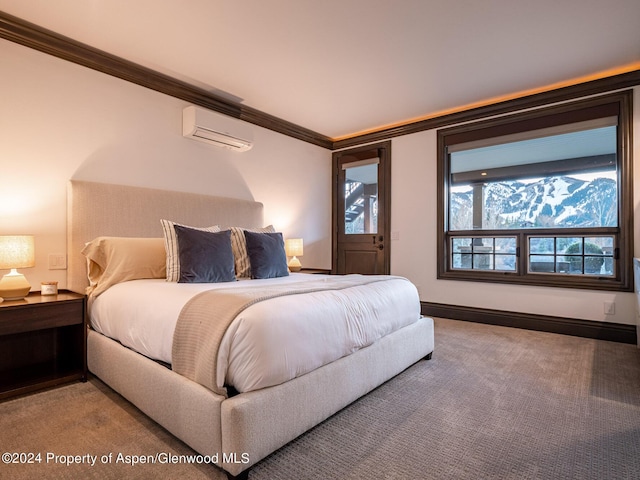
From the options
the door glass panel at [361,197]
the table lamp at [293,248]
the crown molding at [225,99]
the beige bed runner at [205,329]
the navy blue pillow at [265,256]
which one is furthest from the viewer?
the door glass panel at [361,197]

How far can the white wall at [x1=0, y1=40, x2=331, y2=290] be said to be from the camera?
2.57m

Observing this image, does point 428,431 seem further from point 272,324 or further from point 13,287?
point 13,287

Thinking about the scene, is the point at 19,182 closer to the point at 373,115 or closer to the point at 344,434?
the point at 344,434

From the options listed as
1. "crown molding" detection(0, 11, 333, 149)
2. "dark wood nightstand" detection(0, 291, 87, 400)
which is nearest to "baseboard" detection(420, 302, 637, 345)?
"crown molding" detection(0, 11, 333, 149)

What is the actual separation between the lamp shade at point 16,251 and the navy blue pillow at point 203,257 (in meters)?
0.91

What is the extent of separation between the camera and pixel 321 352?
5.73ft

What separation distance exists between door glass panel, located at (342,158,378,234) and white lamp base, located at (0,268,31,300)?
3.92m

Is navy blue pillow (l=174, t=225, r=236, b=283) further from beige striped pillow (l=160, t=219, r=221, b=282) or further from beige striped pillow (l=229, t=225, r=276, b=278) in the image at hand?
beige striped pillow (l=229, t=225, r=276, b=278)

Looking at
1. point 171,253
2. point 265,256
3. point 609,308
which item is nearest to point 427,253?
point 609,308

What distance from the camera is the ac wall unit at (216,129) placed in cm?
351

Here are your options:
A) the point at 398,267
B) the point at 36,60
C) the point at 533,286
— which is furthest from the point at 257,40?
the point at 533,286

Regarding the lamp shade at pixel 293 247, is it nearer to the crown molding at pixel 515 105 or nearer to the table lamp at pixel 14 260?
the crown molding at pixel 515 105

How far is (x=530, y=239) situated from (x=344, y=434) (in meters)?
3.24

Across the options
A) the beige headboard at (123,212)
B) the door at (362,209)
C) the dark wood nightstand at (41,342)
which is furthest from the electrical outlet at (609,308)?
the dark wood nightstand at (41,342)
